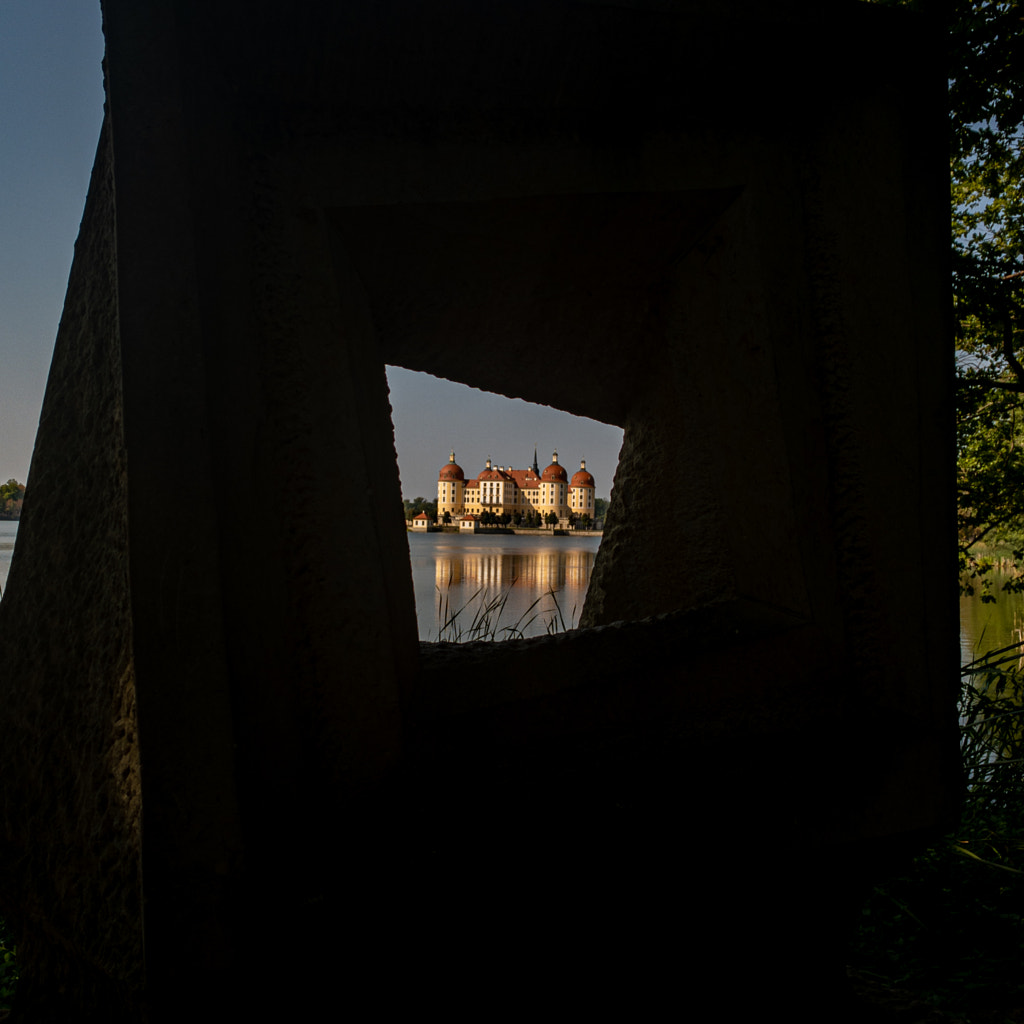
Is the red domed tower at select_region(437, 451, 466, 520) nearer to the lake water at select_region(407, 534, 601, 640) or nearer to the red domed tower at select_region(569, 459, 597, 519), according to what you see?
the red domed tower at select_region(569, 459, 597, 519)

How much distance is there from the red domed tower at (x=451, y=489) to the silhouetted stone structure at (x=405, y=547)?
6503 cm

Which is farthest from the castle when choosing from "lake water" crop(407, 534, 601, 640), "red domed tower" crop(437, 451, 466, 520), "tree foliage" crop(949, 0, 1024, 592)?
"tree foliage" crop(949, 0, 1024, 592)

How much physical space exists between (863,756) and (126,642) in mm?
1720

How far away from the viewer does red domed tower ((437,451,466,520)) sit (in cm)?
6800

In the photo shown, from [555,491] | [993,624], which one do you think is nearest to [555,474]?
[555,491]

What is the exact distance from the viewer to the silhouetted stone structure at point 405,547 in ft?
4.05

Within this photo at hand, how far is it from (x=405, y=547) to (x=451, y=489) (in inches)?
2712

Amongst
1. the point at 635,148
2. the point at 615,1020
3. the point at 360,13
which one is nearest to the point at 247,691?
the point at 615,1020

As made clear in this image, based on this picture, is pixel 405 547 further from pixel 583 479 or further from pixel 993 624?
pixel 583 479

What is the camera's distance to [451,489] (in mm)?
70250

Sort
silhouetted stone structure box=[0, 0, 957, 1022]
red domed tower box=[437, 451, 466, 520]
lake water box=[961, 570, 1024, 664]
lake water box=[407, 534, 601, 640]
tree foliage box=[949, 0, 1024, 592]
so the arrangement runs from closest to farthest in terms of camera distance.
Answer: silhouetted stone structure box=[0, 0, 957, 1022] < tree foliage box=[949, 0, 1024, 592] < lake water box=[407, 534, 601, 640] < lake water box=[961, 570, 1024, 664] < red domed tower box=[437, 451, 466, 520]

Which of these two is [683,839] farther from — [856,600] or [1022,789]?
[1022,789]

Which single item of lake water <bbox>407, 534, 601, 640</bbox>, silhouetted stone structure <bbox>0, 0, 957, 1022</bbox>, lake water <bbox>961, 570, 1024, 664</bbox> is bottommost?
lake water <bbox>961, 570, 1024, 664</bbox>

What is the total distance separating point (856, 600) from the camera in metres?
1.74
